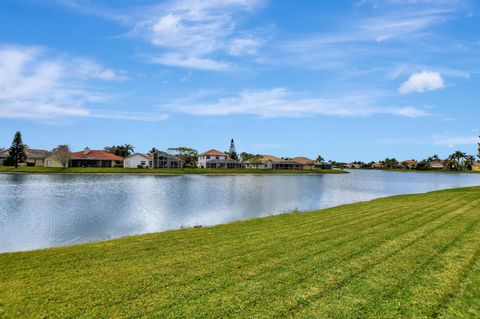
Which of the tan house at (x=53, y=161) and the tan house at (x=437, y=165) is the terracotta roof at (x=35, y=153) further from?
the tan house at (x=437, y=165)

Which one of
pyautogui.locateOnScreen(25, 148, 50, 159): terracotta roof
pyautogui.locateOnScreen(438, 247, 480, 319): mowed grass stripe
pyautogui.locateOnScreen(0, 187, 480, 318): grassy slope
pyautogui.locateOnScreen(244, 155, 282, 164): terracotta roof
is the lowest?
pyautogui.locateOnScreen(438, 247, 480, 319): mowed grass stripe

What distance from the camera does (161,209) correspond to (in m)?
23.8

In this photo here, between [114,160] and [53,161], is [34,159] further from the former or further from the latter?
[114,160]

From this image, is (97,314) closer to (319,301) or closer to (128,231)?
(319,301)

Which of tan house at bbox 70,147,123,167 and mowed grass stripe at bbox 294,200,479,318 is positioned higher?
tan house at bbox 70,147,123,167

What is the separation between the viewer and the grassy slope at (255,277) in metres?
5.82

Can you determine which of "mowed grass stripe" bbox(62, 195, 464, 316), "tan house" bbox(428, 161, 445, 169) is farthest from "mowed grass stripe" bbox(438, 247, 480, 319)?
"tan house" bbox(428, 161, 445, 169)

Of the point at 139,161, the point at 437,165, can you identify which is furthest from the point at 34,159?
the point at 437,165

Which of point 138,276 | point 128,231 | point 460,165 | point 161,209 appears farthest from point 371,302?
point 460,165

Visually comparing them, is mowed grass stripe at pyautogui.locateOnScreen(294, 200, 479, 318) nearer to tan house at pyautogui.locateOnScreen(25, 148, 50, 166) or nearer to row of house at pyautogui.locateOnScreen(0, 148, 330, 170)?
row of house at pyautogui.locateOnScreen(0, 148, 330, 170)

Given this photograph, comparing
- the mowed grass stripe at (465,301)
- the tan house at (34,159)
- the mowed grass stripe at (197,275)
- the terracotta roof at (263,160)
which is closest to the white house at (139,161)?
the tan house at (34,159)

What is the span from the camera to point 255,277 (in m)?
7.27

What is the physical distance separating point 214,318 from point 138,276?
2677 mm

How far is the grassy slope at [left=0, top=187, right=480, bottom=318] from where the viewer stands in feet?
19.1
